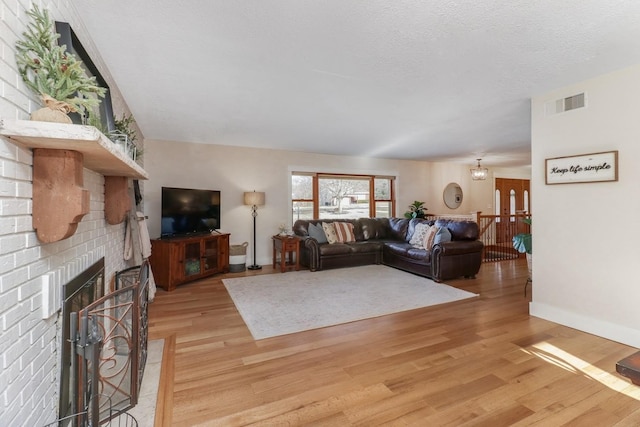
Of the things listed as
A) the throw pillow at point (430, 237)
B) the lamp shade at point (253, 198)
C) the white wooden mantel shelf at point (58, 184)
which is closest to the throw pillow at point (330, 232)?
the lamp shade at point (253, 198)

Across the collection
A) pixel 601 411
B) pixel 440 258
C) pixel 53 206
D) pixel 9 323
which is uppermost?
pixel 53 206

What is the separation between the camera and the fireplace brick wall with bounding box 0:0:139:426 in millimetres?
1002

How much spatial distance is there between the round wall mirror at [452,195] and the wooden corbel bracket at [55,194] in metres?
8.15

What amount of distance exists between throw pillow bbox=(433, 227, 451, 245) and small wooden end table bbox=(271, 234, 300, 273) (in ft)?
7.96

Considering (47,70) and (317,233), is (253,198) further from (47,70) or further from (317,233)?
(47,70)

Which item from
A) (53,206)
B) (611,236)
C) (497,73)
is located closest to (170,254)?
(53,206)

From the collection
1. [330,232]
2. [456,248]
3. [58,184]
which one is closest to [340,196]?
[330,232]

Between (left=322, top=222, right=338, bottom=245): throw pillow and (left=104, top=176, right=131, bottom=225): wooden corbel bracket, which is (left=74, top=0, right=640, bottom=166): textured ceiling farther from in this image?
(left=322, top=222, right=338, bottom=245): throw pillow

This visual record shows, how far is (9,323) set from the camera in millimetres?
1015

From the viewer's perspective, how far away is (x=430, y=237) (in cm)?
502

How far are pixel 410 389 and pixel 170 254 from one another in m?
3.59

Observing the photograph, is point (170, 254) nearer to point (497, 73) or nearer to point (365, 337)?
point (365, 337)

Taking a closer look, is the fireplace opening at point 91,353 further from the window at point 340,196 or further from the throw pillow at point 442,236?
the window at point 340,196

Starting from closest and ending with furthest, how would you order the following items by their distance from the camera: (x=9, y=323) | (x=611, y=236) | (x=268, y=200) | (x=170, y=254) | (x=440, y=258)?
1. (x=9, y=323)
2. (x=611, y=236)
3. (x=170, y=254)
4. (x=440, y=258)
5. (x=268, y=200)
